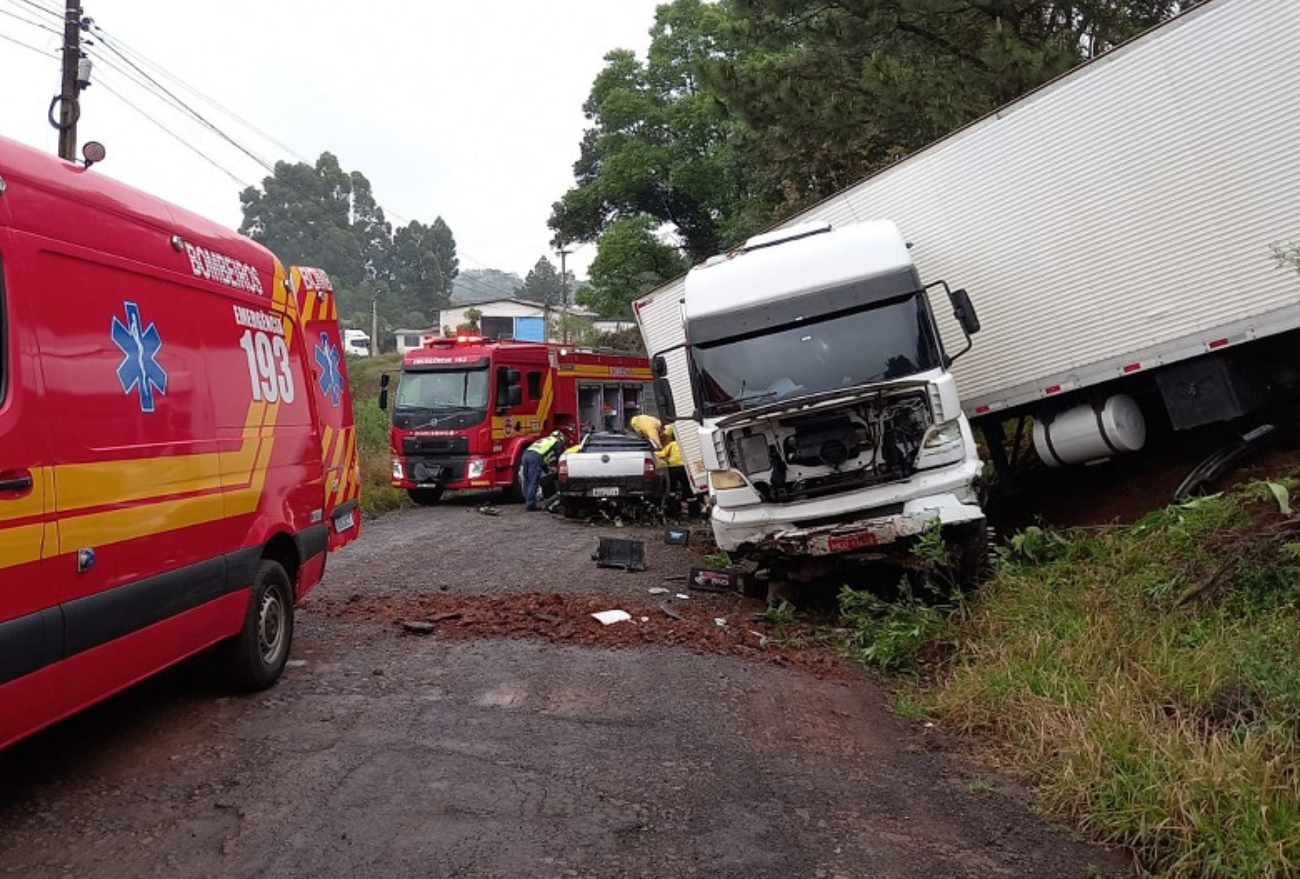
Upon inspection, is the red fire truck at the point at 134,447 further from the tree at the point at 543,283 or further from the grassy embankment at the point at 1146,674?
the tree at the point at 543,283

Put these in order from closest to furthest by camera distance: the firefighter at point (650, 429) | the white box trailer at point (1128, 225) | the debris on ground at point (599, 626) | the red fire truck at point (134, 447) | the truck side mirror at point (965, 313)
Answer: the red fire truck at point (134, 447) < the debris on ground at point (599, 626) < the white box trailer at point (1128, 225) < the truck side mirror at point (965, 313) < the firefighter at point (650, 429)

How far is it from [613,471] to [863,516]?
612 centimetres

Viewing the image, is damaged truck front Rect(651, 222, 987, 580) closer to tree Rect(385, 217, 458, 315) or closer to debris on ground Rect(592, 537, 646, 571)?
debris on ground Rect(592, 537, 646, 571)

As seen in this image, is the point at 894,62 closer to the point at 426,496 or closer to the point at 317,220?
the point at 426,496

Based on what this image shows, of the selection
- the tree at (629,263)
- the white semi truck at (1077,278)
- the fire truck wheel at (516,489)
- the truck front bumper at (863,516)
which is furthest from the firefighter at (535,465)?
the tree at (629,263)

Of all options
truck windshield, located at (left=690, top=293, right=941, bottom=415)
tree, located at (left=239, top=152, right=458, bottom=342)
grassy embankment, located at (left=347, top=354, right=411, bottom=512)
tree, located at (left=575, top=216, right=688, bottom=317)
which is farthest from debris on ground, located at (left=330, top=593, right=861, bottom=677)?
tree, located at (left=239, top=152, right=458, bottom=342)

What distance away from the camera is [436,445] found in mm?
15586

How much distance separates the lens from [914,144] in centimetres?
1467

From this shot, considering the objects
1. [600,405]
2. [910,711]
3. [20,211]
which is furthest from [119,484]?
[600,405]

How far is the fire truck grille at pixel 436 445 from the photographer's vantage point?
15453 mm

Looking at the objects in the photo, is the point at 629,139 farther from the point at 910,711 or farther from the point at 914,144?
the point at 910,711

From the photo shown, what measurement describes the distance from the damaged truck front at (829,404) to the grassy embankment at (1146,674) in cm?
67

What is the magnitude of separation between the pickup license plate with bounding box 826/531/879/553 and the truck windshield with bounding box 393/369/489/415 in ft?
31.1

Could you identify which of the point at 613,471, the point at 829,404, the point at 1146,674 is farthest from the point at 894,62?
the point at 1146,674
